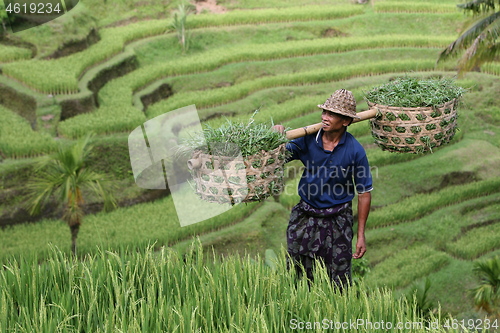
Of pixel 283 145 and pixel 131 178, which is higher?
pixel 283 145

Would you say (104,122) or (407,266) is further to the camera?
(104,122)

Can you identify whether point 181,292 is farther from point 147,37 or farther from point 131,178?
point 147,37

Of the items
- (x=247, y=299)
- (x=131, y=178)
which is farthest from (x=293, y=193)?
(x=247, y=299)

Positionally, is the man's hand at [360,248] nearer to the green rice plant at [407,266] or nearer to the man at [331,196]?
the man at [331,196]

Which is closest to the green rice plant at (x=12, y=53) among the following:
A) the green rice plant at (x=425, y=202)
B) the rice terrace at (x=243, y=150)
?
the rice terrace at (x=243, y=150)

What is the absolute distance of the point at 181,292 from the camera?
390cm

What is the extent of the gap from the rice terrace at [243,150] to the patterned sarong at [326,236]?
0.38ft

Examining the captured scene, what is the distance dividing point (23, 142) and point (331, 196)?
480cm

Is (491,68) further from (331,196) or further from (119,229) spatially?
(331,196)

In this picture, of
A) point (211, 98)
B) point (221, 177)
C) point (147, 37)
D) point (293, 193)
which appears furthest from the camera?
point (147, 37)

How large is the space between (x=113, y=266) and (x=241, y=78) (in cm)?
570

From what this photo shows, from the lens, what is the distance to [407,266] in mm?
6469

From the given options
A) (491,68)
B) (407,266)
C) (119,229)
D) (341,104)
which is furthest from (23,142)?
(491,68)

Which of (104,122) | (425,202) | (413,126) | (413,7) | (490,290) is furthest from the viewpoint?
(413,7)
